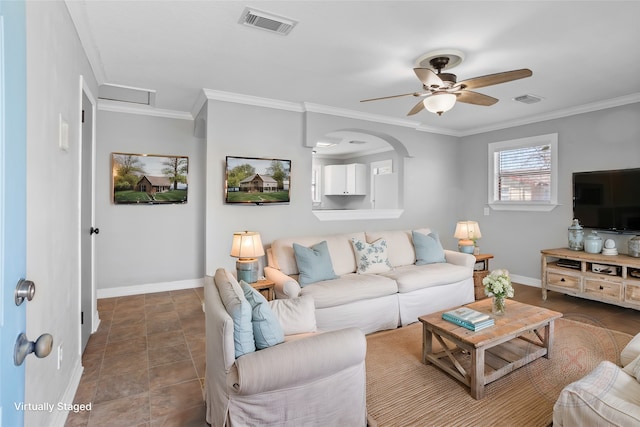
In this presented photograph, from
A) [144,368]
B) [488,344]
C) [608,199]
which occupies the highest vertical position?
[608,199]

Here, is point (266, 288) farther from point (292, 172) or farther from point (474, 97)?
point (474, 97)

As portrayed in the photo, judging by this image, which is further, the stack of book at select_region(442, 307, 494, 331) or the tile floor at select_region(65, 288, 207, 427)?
the stack of book at select_region(442, 307, 494, 331)

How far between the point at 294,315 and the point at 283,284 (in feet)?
3.43

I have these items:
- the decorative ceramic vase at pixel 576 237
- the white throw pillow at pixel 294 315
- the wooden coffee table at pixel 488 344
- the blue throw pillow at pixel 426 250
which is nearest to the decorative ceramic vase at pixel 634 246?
the decorative ceramic vase at pixel 576 237

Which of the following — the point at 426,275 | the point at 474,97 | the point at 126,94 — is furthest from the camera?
the point at 126,94

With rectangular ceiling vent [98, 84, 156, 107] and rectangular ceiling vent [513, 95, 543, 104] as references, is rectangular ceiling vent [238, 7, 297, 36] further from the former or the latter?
rectangular ceiling vent [513, 95, 543, 104]

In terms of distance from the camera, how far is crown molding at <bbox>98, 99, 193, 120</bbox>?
14.3ft

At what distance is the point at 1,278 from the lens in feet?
2.73

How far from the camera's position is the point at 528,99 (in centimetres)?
414

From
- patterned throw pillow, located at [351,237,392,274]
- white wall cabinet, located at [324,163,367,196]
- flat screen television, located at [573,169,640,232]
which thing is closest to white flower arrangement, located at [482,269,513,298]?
patterned throw pillow, located at [351,237,392,274]

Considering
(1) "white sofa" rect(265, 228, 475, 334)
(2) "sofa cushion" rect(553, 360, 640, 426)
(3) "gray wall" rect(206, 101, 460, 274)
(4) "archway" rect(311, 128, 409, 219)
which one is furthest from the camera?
(4) "archway" rect(311, 128, 409, 219)

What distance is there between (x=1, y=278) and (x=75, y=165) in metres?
1.96

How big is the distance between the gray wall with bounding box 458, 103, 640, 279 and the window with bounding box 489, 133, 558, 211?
0.30 ft

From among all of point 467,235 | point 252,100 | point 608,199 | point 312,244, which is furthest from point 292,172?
point 608,199
